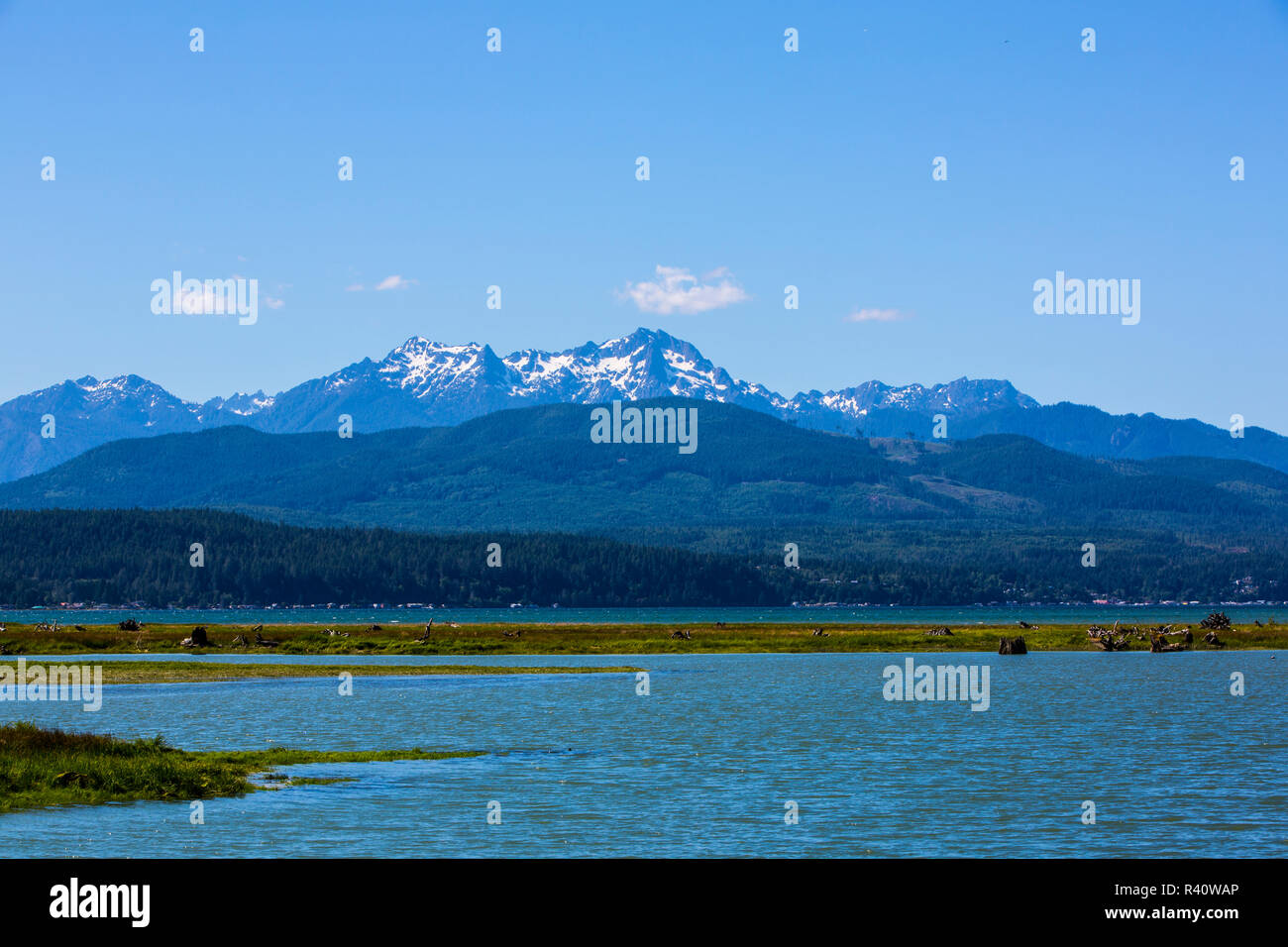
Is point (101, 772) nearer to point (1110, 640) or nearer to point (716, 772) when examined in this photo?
point (716, 772)

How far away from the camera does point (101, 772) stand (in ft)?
144

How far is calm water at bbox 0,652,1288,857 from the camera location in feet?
120

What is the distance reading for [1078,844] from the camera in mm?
36250

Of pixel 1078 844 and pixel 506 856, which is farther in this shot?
pixel 1078 844

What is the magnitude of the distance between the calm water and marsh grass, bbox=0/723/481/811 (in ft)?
5.73

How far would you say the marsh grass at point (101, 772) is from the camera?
42.2 meters

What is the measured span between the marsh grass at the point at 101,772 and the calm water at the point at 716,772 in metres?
1.75

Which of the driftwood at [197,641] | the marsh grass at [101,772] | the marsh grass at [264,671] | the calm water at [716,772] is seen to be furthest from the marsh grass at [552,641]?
the marsh grass at [101,772]

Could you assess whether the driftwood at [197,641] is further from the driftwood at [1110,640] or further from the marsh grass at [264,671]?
the driftwood at [1110,640]

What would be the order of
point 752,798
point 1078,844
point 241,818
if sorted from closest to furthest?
1. point 1078,844
2. point 241,818
3. point 752,798
